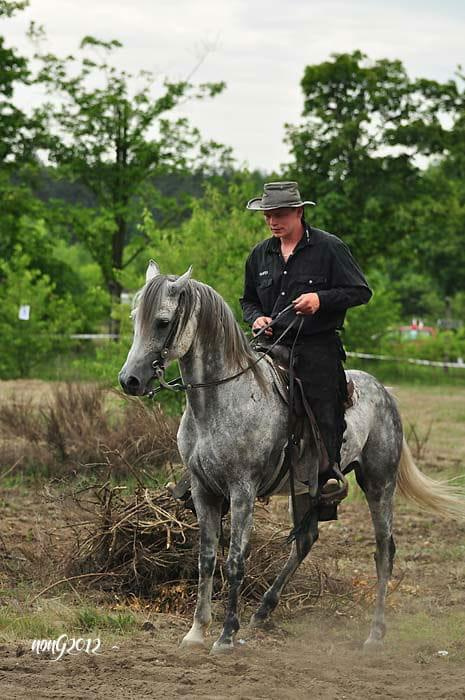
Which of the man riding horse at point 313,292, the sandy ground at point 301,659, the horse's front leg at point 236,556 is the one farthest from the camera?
the man riding horse at point 313,292

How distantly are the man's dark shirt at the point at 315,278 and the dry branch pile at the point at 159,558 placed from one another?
69.4 inches

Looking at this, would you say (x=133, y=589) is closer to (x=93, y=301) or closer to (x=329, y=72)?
(x=93, y=301)

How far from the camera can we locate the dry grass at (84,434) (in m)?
10.9

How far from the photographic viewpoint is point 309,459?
7.05 metres

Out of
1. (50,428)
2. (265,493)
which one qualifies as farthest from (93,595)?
(50,428)

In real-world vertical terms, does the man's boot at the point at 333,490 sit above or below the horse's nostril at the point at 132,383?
below

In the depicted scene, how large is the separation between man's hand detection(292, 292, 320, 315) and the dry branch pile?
202cm

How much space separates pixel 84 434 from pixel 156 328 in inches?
255

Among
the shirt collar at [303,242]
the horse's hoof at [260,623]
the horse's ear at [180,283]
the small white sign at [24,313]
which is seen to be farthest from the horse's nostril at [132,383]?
the small white sign at [24,313]

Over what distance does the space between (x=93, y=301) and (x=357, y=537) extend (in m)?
21.1

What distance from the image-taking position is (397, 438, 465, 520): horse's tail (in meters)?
8.18

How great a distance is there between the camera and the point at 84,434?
1246 cm

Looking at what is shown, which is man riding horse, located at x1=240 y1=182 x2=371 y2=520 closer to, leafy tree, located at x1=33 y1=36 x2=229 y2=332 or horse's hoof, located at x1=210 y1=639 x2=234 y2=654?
horse's hoof, located at x1=210 y1=639 x2=234 y2=654

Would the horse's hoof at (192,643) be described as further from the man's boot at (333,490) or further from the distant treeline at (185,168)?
the distant treeline at (185,168)
